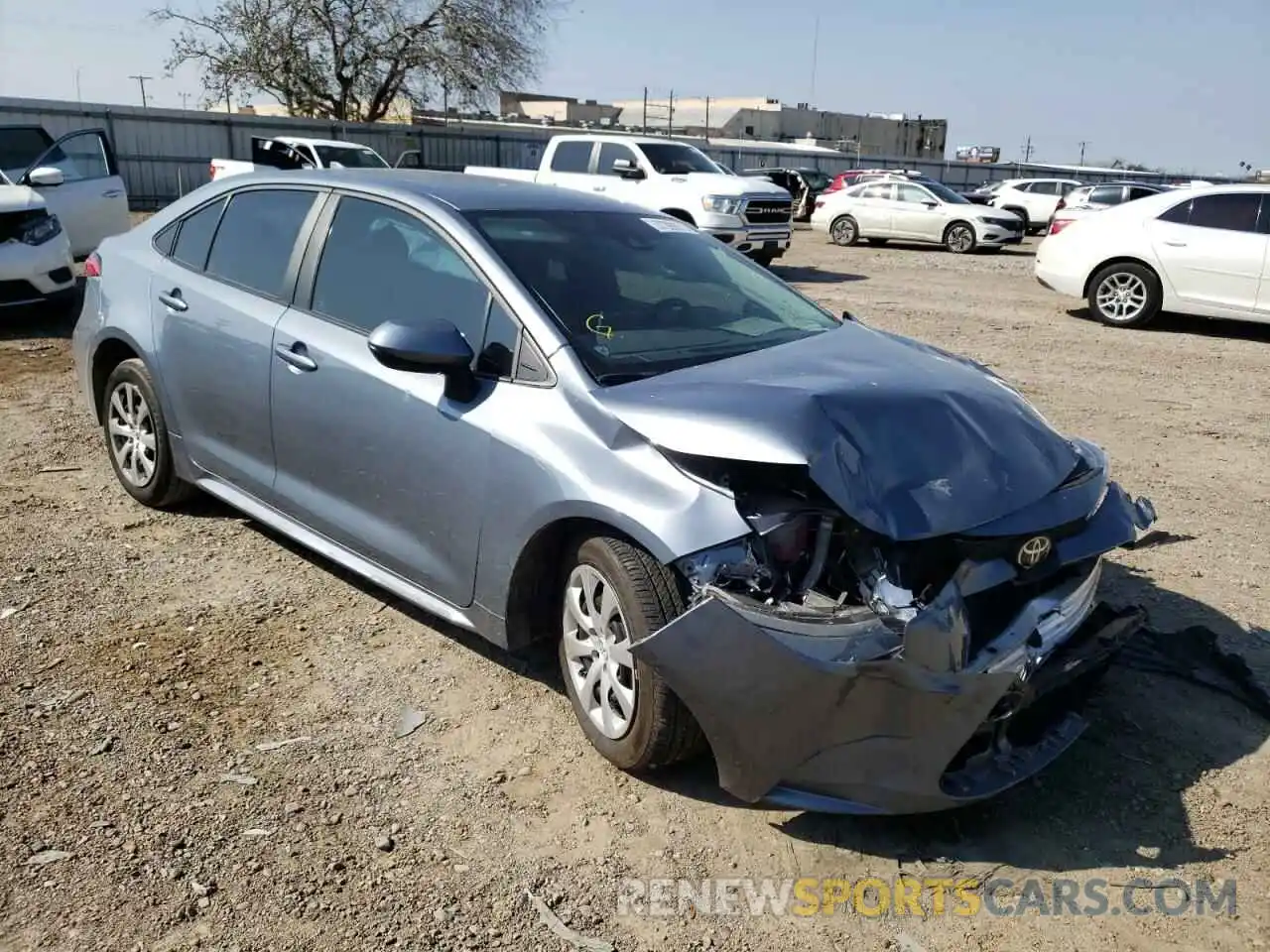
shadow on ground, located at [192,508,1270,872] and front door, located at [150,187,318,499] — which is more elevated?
front door, located at [150,187,318,499]

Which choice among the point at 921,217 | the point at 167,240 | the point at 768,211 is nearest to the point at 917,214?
the point at 921,217

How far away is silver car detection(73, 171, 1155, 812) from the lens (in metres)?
2.79

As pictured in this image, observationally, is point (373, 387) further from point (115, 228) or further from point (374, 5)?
point (374, 5)

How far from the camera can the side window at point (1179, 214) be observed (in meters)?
11.6

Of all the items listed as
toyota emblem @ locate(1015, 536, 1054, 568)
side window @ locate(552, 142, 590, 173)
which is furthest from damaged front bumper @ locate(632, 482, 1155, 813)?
side window @ locate(552, 142, 590, 173)

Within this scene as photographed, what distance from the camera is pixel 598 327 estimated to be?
3623 millimetres

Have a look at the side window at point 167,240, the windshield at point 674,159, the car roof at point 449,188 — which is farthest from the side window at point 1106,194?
the side window at point 167,240

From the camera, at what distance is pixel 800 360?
3.60m

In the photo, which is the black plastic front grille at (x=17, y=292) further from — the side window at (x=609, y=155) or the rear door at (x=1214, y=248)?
the rear door at (x=1214, y=248)

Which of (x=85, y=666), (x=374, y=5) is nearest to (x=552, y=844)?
(x=85, y=666)

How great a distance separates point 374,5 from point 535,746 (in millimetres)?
35437

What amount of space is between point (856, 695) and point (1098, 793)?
3.58ft

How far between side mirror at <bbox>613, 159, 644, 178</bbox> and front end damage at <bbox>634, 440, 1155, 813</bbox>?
43.7 ft

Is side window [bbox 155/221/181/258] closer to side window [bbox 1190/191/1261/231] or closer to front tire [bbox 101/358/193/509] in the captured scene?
front tire [bbox 101/358/193/509]
